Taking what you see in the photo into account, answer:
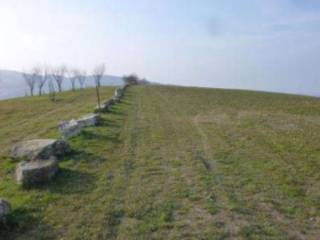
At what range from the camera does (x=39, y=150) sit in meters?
14.6

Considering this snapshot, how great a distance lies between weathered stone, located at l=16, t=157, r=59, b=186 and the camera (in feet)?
38.8

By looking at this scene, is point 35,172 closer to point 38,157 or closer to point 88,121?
point 38,157

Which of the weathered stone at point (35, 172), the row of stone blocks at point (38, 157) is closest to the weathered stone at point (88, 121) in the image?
the row of stone blocks at point (38, 157)

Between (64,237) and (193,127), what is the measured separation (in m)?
17.0

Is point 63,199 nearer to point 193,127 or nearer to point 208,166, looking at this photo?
point 208,166

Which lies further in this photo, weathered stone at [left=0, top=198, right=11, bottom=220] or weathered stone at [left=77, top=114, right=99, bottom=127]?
weathered stone at [left=77, top=114, right=99, bottom=127]

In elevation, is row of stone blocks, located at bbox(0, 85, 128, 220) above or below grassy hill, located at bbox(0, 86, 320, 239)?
above

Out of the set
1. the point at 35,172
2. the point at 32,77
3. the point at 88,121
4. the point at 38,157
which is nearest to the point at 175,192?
the point at 35,172

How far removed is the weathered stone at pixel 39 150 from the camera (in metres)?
14.5

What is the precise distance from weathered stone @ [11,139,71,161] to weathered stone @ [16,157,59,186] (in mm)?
1823

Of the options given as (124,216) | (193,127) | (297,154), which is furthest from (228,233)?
(193,127)

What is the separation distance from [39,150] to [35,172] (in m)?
2.78

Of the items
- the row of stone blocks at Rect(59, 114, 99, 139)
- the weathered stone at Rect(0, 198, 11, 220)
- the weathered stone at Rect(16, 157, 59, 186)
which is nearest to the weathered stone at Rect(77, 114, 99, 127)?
the row of stone blocks at Rect(59, 114, 99, 139)

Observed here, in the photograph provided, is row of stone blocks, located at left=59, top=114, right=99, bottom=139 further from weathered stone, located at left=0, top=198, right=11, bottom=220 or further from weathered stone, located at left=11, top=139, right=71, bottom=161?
weathered stone, located at left=0, top=198, right=11, bottom=220
